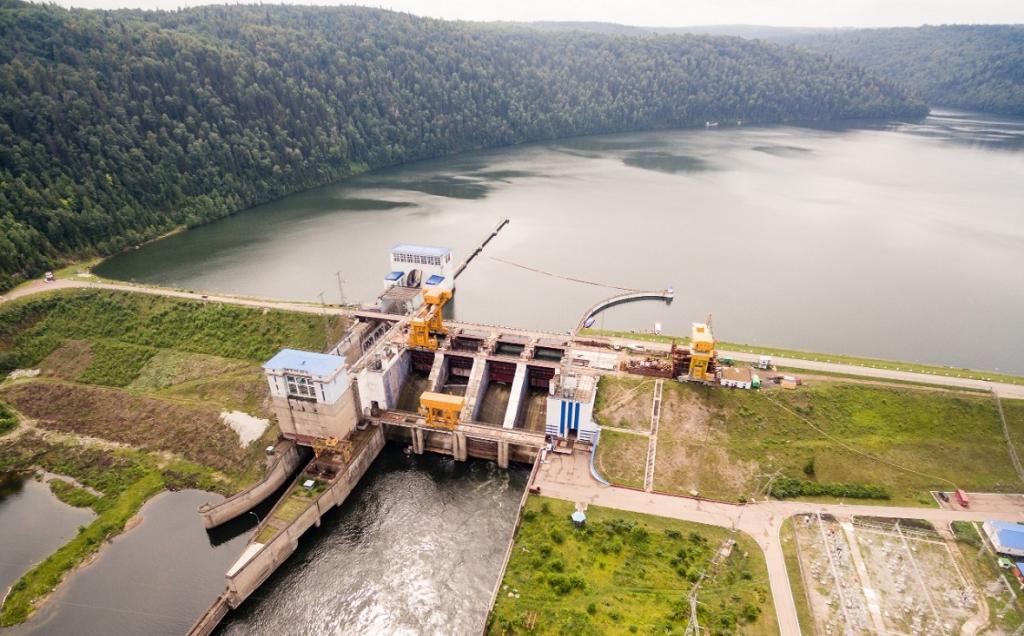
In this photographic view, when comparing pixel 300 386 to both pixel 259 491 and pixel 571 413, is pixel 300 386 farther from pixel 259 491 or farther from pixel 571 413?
pixel 571 413

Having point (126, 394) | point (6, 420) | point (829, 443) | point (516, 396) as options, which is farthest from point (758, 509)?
point (6, 420)

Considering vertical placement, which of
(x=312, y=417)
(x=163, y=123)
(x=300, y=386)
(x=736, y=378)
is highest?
(x=163, y=123)

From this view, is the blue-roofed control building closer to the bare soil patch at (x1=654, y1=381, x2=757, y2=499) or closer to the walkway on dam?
the bare soil patch at (x1=654, y1=381, x2=757, y2=499)

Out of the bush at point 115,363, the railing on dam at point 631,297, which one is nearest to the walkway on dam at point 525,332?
the bush at point 115,363

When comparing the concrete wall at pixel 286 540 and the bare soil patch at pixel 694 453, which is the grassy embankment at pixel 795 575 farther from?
the concrete wall at pixel 286 540

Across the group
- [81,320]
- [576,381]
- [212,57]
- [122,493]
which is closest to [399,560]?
[576,381]

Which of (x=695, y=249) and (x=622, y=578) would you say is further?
(x=695, y=249)

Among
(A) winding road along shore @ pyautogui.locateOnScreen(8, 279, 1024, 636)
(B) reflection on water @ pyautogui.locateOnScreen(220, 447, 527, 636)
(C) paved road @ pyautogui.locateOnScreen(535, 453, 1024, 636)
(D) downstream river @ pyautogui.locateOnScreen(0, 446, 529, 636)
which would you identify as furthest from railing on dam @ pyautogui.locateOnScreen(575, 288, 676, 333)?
(C) paved road @ pyautogui.locateOnScreen(535, 453, 1024, 636)

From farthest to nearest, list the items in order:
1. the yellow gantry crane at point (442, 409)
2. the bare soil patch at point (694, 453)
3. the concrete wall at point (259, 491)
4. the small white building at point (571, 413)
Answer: the yellow gantry crane at point (442, 409)
the small white building at point (571, 413)
the bare soil patch at point (694, 453)
the concrete wall at point (259, 491)
